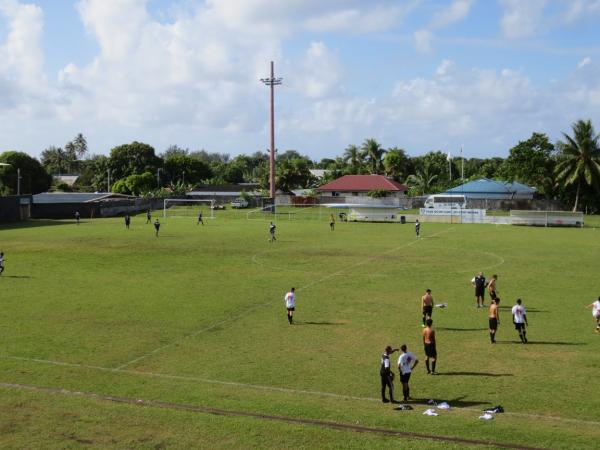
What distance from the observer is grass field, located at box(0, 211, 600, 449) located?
14.0m

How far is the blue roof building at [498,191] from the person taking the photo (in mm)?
97688

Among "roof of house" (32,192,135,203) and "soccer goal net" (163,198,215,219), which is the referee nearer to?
"soccer goal net" (163,198,215,219)

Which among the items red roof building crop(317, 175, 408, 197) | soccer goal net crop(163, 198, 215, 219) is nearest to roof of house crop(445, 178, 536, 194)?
red roof building crop(317, 175, 408, 197)

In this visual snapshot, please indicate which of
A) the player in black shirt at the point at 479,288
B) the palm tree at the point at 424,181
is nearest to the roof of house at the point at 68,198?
the palm tree at the point at 424,181

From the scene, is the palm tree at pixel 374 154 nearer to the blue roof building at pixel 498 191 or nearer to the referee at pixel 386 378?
the blue roof building at pixel 498 191

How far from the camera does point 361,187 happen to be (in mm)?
110125

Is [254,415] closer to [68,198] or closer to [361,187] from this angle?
[68,198]

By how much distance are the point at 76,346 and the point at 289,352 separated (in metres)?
7.06

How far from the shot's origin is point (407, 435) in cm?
1363

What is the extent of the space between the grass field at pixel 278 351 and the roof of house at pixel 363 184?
64650mm

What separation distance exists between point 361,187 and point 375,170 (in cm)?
2329

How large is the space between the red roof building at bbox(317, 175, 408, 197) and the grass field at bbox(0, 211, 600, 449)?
64515 mm

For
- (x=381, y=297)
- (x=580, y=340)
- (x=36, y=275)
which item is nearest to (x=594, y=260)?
(x=381, y=297)

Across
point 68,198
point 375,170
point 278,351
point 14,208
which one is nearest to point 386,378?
point 278,351
